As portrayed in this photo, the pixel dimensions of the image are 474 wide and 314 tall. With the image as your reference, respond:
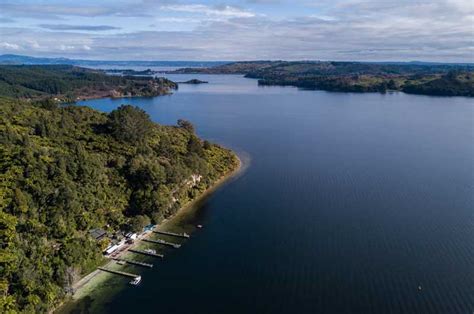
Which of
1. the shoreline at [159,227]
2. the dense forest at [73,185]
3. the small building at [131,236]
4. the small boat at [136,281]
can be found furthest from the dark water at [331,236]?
the small building at [131,236]

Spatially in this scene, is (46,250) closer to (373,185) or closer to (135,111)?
(135,111)

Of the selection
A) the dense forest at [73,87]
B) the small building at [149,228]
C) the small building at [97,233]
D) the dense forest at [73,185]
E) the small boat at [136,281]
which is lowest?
the small boat at [136,281]

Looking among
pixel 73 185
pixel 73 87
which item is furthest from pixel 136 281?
pixel 73 87

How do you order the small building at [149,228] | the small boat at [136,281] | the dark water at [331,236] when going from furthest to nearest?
the small building at [149,228]
the small boat at [136,281]
the dark water at [331,236]

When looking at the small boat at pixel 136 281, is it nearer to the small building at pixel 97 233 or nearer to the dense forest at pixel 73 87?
the small building at pixel 97 233

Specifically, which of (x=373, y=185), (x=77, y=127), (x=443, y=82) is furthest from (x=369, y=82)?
(x=77, y=127)

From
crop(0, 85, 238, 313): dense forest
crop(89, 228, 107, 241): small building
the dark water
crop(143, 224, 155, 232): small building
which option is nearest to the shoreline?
crop(143, 224, 155, 232): small building
